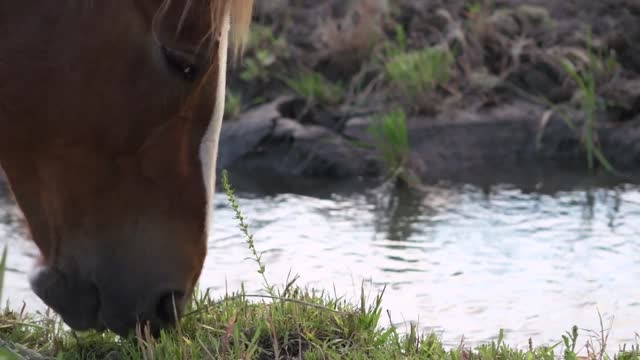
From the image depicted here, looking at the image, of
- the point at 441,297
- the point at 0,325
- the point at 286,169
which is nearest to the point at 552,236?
the point at 441,297

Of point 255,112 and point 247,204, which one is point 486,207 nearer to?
point 247,204

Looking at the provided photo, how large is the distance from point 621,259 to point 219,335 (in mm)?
1924

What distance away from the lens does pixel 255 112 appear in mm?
6703

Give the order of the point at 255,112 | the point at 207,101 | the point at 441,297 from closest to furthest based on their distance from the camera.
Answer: the point at 207,101
the point at 441,297
the point at 255,112

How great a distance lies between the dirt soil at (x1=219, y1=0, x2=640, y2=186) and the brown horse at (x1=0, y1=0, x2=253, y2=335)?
3.50 metres

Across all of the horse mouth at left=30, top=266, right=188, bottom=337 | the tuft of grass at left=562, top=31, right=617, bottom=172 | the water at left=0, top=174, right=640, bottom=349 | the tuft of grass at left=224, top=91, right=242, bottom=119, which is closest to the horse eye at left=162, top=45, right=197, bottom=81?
the horse mouth at left=30, top=266, right=188, bottom=337

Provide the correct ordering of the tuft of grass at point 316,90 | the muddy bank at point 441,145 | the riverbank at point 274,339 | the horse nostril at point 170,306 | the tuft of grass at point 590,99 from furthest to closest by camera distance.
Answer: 1. the tuft of grass at point 316,90
2. the muddy bank at point 441,145
3. the tuft of grass at point 590,99
4. the riverbank at point 274,339
5. the horse nostril at point 170,306

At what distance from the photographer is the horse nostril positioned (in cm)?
263

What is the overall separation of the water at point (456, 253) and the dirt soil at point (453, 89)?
544 mm

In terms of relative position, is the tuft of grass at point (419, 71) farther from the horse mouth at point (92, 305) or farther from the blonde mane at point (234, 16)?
the horse mouth at point (92, 305)

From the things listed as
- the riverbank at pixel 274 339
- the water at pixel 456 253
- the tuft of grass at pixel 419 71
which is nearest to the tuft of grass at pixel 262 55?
the tuft of grass at pixel 419 71

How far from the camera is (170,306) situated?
2.65 meters

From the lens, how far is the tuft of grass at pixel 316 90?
679 cm

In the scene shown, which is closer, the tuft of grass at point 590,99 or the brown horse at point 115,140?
the brown horse at point 115,140
